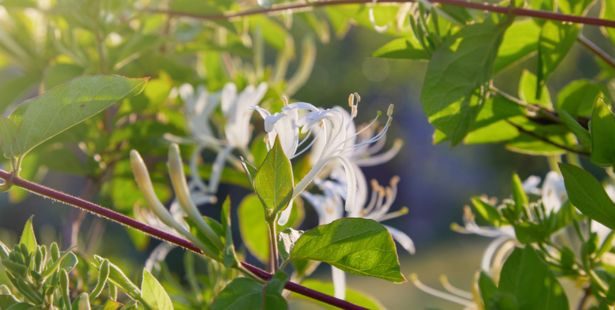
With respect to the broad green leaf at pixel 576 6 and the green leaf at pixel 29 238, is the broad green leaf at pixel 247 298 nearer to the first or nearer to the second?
the green leaf at pixel 29 238

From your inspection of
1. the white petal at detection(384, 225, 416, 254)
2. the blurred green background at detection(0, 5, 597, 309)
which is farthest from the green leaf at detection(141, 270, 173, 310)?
the blurred green background at detection(0, 5, 597, 309)

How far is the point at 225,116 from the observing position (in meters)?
0.75

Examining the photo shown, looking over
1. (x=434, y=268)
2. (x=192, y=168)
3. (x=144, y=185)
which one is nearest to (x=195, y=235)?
(x=144, y=185)

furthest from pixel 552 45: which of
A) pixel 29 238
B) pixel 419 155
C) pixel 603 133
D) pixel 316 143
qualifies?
pixel 419 155

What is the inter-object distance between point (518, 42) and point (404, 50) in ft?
0.28

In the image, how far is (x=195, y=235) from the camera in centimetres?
39

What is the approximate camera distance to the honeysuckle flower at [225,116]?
0.73m

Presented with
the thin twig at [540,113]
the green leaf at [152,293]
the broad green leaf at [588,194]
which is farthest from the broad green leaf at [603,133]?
the green leaf at [152,293]

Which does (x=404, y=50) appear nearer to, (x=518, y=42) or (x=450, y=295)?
(x=518, y=42)

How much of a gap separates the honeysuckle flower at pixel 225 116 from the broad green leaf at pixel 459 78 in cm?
25

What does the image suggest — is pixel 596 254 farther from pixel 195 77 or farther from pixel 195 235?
pixel 195 77

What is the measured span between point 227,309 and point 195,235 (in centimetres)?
6

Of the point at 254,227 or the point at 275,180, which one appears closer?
the point at 275,180

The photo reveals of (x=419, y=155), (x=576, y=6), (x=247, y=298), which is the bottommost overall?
(x=419, y=155)
